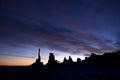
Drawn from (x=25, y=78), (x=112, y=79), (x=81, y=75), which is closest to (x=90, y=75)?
(x=81, y=75)

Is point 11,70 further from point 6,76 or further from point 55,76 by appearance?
point 55,76

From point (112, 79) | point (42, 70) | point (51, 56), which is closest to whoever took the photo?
point (112, 79)

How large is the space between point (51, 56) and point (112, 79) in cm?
3801

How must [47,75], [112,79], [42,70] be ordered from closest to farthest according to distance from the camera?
Answer: [112,79]
[47,75]
[42,70]

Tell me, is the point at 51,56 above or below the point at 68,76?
above

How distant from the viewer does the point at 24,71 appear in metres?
15.6

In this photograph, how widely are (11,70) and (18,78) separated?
184cm

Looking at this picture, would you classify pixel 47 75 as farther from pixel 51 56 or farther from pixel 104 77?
pixel 51 56

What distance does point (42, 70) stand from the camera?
15344mm

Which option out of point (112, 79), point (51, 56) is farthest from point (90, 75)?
point (51, 56)

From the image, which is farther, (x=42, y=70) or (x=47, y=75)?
(x=42, y=70)

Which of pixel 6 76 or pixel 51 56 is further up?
pixel 51 56

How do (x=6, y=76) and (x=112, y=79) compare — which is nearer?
(x=112, y=79)

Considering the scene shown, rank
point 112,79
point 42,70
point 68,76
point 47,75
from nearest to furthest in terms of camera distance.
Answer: point 112,79 → point 68,76 → point 47,75 → point 42,70
